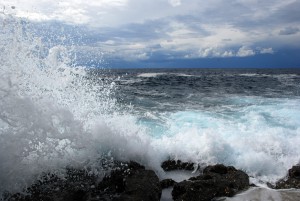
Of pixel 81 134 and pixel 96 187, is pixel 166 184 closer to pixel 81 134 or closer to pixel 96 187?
pixel 96 187

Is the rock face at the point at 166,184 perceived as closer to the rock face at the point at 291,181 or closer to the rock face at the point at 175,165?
the rock face at the point at 175,165

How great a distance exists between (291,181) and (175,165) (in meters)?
2.65

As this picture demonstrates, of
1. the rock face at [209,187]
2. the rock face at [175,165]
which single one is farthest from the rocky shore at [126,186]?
the rock face at [175,165]

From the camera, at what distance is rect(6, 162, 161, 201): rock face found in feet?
17.5

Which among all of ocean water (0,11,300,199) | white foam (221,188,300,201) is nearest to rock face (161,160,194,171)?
ocean water (0,11,300,199)

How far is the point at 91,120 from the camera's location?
7.63m

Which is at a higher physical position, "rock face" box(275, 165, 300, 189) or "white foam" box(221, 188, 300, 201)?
"white foam" box(221, 188, 300, 201)

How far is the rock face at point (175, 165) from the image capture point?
25.1 feet

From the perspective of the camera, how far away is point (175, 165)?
304 inches

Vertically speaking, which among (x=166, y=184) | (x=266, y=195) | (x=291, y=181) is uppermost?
(x=266, y=195)

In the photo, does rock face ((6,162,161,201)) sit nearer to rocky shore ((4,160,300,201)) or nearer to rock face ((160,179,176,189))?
rocky shore ((4,160,300,201))

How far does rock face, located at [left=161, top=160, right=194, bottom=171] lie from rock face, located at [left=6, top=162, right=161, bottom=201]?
1.36 metres

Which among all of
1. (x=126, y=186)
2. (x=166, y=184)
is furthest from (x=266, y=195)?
(x=126, y=186)

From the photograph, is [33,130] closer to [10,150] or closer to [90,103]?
[10,150]
